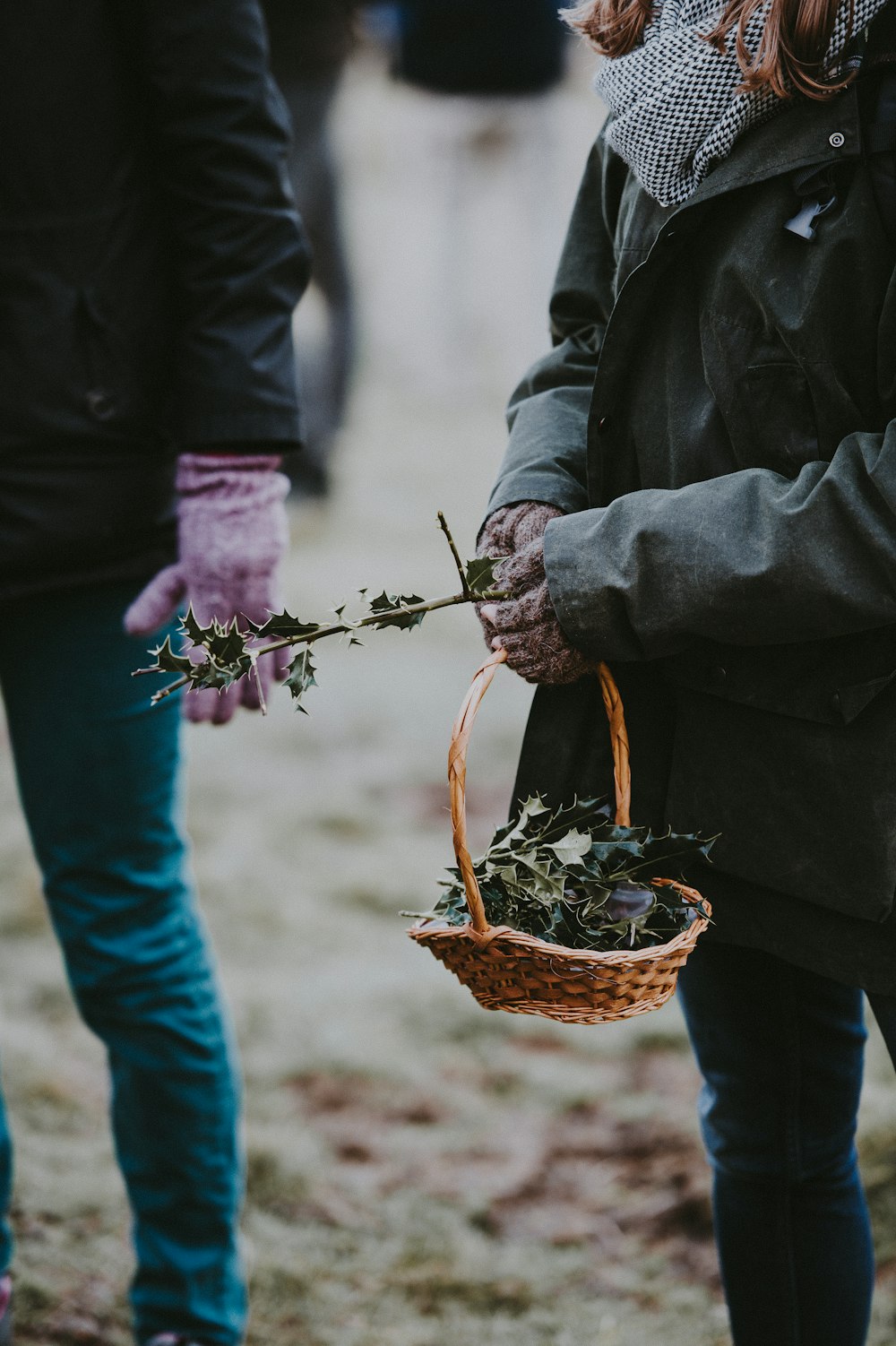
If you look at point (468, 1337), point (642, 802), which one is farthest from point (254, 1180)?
point (642, 802)

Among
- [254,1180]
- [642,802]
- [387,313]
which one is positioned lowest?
[387,313]

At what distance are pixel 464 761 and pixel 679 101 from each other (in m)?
0.64

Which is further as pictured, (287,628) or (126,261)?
(126,261)

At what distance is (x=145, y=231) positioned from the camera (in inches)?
68.6

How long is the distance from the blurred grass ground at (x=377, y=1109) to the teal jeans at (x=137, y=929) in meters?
0.31

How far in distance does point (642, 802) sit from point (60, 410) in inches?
34.0

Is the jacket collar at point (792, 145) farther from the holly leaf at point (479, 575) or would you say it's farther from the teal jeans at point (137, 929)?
the teal jeans at point (137, 929)

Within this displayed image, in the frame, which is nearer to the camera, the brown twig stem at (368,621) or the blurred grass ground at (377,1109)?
the brown twig stem at (368,621)

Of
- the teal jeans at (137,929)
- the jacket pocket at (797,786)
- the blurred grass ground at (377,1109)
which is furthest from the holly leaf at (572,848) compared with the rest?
the blurred grass ground at (377,1109)

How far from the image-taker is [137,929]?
1.79 meters

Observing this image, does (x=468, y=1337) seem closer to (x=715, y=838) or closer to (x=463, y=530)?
(x=715, y=838)

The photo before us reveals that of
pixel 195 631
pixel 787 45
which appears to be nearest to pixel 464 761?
pixel 195 631

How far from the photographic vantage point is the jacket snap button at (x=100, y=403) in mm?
1716

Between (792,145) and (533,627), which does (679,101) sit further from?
(533,627)
